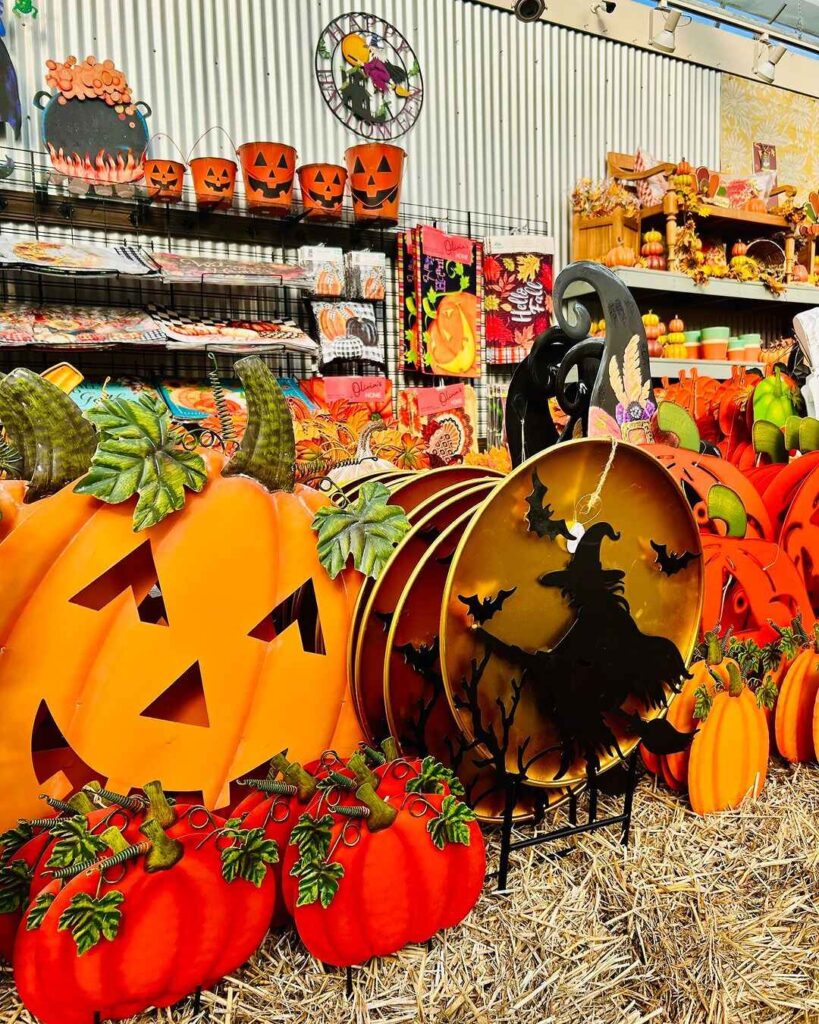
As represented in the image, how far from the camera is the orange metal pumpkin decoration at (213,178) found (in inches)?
145

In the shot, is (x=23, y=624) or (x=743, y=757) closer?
(x=23, y=624)

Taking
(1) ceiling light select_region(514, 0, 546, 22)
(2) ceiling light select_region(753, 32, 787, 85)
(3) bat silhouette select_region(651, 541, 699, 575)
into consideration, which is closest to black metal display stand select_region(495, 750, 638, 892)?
(3) bat silhouette select_region(651, 541, 699, 575)

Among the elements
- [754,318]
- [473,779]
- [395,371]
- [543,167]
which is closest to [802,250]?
[754,318]

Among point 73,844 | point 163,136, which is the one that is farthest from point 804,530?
point 163,136

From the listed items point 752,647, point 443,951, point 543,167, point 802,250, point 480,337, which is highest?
point 543,167

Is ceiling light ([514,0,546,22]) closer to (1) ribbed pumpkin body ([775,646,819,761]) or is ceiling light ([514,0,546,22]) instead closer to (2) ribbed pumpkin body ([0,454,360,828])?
(1) ribbed pumpkin body ([775,646,819,761])

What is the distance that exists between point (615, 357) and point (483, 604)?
71 cm

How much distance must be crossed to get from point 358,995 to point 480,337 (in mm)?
4427

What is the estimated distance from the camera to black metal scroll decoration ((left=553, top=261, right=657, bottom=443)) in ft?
4.36

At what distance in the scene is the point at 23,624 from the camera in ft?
2.54

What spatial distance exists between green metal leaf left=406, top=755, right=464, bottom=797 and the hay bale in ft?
0.49

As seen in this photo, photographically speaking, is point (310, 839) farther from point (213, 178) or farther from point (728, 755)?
point (213, 178)

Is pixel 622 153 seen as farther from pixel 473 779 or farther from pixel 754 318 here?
pixel 473 779

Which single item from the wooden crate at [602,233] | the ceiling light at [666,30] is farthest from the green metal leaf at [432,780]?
the ceiling light at [666,30]
